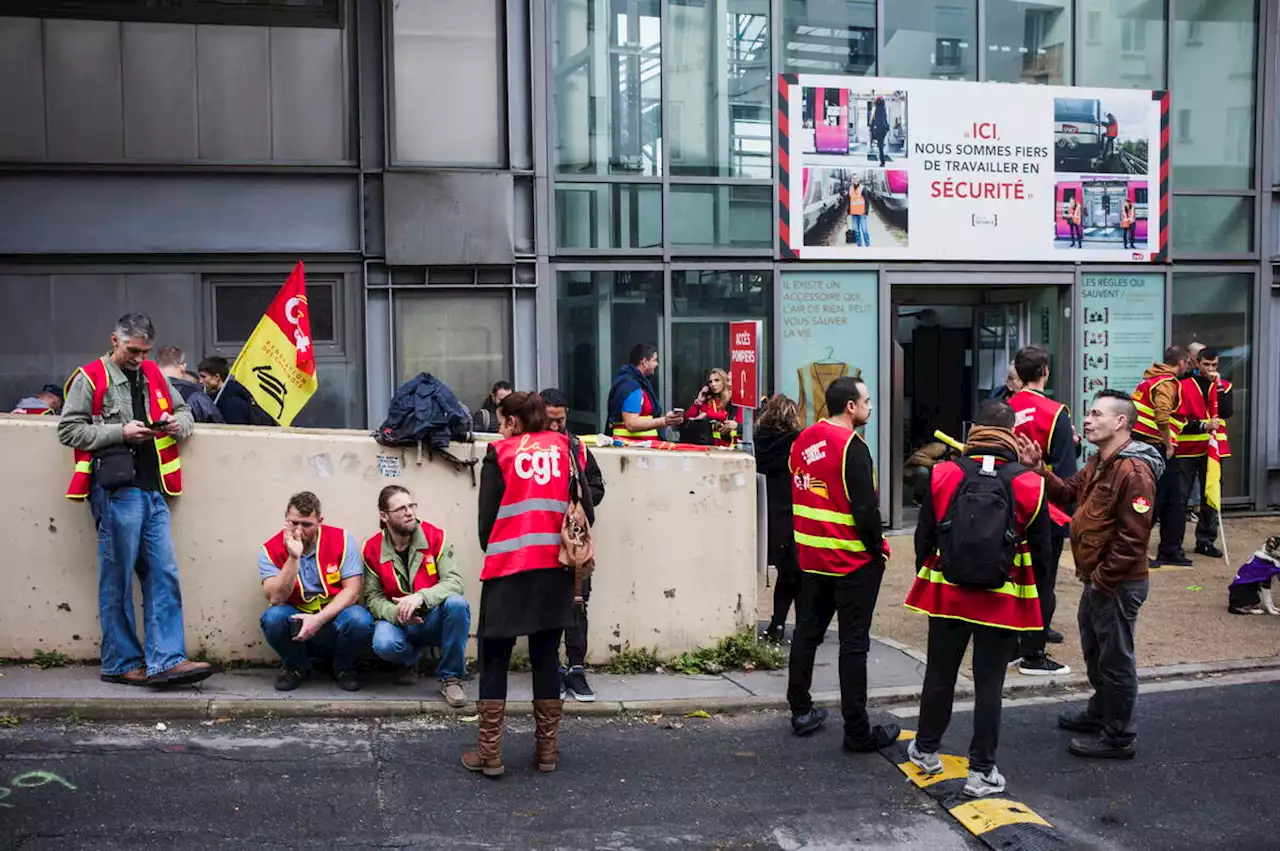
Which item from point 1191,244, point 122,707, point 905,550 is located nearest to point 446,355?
point 905,550

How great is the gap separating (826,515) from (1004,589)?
3.16ft

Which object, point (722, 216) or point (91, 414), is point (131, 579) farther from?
point (722, 216)

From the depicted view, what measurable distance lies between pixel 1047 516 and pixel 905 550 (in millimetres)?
6523

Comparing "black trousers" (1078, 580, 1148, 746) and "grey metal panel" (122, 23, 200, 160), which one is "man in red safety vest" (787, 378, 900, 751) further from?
"grey metal panel" (122, 23, 200, 160)

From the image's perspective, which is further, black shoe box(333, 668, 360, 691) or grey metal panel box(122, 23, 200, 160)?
grey metal panel box(122, 23, 200, 160)

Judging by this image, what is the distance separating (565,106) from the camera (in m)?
12.1

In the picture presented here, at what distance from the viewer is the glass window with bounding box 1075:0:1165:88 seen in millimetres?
13516

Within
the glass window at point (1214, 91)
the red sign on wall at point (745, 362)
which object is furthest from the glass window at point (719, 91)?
the glass window at point (1214, 91)

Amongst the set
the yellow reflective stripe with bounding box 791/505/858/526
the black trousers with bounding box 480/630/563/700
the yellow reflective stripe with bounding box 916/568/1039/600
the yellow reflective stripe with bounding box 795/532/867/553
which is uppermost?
the yellow reflective stripe with bounding box 791/505/858/526

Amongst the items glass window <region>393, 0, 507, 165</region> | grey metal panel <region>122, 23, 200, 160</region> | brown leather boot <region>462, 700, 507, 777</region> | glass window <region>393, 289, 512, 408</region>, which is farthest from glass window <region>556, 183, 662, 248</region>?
brown leather boot <region>462, 700, 507, 777</region>

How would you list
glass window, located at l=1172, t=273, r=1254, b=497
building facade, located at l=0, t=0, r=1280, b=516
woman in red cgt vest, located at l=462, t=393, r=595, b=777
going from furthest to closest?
glass window, located at l=1172, t=273, r=1254, b=497, building facade, located at l=0, t=0, r=1280, b=516, woman in red cgt vest, located at l=462, t=393, r=595, b=777

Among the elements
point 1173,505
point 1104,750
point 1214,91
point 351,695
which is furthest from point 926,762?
point 1214,91

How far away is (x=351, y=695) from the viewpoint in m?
7.20

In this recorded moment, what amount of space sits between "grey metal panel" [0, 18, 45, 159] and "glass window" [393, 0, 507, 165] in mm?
2889
